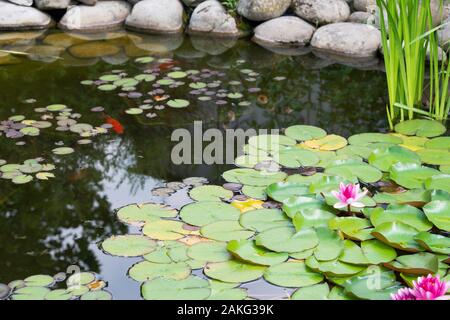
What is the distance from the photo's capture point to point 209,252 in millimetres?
2770

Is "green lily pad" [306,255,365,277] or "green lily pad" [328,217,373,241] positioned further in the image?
"green lily pad" [328,217,373,241]

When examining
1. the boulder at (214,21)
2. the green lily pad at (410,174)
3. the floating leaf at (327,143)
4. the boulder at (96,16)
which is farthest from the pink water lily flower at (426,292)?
the boulder at (96,16)

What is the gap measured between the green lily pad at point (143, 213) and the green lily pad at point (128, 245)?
135 millimetres

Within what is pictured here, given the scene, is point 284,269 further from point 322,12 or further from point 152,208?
point 322,12

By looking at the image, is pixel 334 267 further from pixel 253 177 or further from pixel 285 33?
pixel 285 33

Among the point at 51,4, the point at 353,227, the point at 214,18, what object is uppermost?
the point at 51,4

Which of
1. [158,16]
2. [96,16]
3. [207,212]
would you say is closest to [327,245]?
[207,212]

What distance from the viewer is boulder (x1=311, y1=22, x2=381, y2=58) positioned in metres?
5.38

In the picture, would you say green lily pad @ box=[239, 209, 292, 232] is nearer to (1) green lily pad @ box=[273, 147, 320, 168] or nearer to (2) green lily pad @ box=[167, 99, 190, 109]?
(1) green lily pad @ box=[273, 147, 320, 168]

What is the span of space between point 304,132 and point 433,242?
4.53ft

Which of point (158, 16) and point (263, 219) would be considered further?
point (158, 16)

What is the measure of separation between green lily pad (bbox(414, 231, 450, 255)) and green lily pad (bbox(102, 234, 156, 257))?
1.09m

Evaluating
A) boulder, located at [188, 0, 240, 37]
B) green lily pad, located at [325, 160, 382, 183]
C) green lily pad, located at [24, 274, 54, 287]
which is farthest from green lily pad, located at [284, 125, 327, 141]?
boulder, located at [188, 0, 240, 37]

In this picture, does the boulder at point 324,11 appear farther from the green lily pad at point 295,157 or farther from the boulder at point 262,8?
the green lily pad at point 295,157
